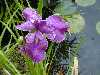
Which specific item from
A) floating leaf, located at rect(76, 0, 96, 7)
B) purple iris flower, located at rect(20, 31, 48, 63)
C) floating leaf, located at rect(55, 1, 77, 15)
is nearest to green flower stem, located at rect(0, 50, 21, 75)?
purple iris flower, located at rect(20, 31, 48, 63)

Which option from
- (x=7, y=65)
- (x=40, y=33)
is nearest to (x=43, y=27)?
(x=40, y=33)

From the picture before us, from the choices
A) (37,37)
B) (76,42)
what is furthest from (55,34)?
(76,42)

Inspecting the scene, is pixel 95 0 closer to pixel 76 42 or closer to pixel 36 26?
pixel 76 42

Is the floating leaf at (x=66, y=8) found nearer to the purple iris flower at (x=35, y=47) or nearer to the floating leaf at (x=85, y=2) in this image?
the floating leaf at (x=85, y=2)

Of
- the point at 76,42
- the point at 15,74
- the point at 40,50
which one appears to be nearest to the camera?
the point at 40,50

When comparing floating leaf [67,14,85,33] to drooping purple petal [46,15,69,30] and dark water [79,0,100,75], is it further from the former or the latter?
drooping purple petal [46,15,69,30]

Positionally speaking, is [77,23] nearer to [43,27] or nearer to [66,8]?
[66,8]

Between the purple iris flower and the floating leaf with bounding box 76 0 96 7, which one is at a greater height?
the floating leaf with bounding box 76 0 96 7
